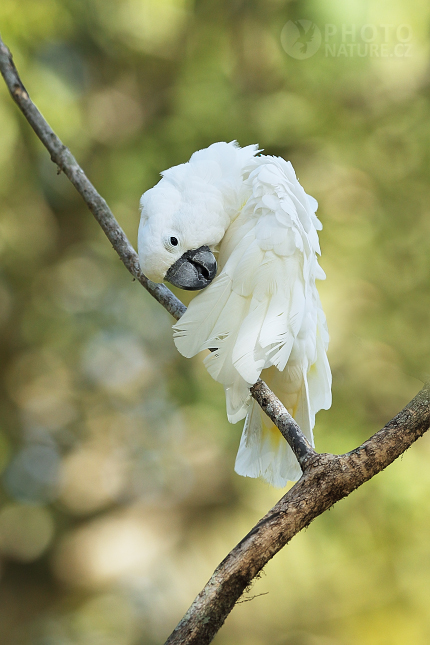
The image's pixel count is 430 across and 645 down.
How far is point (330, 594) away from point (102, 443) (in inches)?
75.1

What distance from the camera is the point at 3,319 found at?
3.69 metres

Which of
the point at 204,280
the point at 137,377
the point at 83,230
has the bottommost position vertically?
the point at 204,280

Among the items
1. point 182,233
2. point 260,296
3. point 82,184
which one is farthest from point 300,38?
point 260,296

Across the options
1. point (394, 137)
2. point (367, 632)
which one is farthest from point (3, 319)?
point (367, 632)

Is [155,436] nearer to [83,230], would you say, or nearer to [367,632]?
[83,230]

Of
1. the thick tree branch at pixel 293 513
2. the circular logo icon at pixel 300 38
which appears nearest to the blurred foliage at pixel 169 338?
the circular logo icon at pixel 300 38

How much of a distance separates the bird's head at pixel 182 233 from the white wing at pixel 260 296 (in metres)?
0.07

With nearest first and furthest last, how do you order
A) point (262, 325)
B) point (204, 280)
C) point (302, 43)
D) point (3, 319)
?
point (262, 325) < point (204, 280) < point (302, 43) < point (3, 319)

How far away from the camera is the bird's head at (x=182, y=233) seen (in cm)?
159

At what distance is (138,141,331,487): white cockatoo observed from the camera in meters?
1.51

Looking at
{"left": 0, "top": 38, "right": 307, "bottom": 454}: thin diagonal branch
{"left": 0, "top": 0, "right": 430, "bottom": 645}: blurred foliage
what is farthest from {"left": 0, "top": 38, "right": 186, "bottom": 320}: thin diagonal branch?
{"left": 0, "top": 0, "right": 430, "bottom": 645}: blurred foliage

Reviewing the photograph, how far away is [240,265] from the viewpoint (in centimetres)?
155

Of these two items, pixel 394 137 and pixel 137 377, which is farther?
pixel 137 377

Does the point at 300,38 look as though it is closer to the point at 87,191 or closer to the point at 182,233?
the point at 87,191
